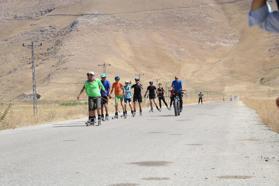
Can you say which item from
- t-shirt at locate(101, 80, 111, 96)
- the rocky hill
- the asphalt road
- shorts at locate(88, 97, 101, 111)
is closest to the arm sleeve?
the asphalt road

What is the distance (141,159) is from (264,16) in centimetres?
701

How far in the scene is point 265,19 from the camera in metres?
4.52

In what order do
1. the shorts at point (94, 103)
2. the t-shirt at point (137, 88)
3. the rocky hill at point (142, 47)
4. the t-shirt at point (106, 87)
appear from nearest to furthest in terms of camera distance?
the shorts at point (94, 103)
the t-shirt at point (106, 87)
the t-shirt at point (137, 88)
the rocky hill at point (142, 47)

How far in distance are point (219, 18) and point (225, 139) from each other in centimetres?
16479

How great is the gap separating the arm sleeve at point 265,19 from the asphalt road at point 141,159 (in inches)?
162

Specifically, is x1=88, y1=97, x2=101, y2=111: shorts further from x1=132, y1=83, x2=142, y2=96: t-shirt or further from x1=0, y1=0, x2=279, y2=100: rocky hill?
x1=0, y1=0, x2=279, y2=100: rocky hill

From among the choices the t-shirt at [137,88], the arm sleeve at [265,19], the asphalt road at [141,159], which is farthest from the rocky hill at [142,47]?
the arm sleeve at [265,19]

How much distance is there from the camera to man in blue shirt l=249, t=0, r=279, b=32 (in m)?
4.41

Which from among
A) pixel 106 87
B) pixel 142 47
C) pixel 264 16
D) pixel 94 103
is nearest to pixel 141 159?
pixel 264 16

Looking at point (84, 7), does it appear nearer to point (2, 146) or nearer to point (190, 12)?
point (190, 12)

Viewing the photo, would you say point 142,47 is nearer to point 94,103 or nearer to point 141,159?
point 94,103

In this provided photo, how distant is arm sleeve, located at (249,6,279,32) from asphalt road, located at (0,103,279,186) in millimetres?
4119

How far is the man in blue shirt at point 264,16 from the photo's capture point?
4.41 m

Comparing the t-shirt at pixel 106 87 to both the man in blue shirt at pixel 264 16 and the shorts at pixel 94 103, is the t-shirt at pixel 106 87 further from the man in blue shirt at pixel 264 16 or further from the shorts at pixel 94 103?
the man in blue shirt at pixel 264 16
